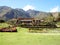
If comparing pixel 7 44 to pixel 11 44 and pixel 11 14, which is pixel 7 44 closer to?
pixel 11 44

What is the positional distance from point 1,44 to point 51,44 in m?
2.74

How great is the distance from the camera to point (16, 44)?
29.1 ft

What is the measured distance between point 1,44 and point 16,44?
32.7 inches

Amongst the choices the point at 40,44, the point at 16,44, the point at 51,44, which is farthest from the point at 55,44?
the point at 16,44

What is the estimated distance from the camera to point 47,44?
8875 mm

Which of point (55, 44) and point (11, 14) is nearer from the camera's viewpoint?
point (55, 44)

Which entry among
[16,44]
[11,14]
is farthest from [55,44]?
[11,14]

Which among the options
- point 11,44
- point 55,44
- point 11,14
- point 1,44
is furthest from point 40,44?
point 11,14

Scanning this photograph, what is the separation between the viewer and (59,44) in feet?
29.1

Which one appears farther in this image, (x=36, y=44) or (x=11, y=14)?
(x=11, y=14)

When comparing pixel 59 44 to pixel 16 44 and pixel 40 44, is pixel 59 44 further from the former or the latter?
pixel 16 44

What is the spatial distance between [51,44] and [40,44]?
0.60m

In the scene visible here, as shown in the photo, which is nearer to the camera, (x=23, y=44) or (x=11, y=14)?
(x=23, y=44)

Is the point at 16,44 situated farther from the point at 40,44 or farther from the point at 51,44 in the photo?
the point at 51,44
